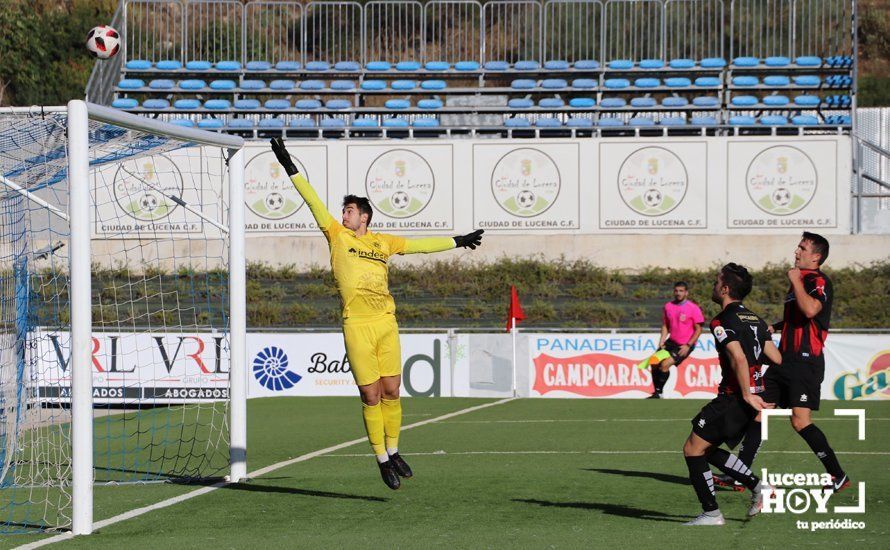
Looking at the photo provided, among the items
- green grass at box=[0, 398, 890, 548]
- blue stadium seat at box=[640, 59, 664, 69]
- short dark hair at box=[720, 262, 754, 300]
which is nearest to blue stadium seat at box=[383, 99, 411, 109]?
blue stadium seat at box=[640, 59, 664, 69]

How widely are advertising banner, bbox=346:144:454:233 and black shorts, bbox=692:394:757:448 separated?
2521 cm

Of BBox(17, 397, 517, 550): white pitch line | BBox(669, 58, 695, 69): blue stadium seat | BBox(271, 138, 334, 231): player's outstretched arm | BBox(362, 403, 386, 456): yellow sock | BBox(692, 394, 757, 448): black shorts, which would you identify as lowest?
BBox(17, 397, 517, 550): white pitch line

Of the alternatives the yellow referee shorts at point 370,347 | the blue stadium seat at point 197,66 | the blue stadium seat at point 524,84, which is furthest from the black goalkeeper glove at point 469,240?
the blue stadium seat at point 197,66

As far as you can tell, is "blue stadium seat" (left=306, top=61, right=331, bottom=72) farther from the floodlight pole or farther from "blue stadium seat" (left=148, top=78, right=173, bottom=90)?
the floodlight pole

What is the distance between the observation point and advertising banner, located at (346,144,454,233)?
32531 millimetres

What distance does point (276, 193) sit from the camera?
108 ft

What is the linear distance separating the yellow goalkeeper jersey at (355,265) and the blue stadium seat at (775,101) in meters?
26.6

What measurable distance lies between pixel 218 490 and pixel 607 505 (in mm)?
3183

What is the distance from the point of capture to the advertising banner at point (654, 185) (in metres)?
32.2

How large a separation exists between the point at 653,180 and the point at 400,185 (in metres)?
7.02

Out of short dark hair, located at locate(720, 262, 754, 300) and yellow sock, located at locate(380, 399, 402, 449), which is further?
yellow sock, located at locate(380, 399, 402, 449)

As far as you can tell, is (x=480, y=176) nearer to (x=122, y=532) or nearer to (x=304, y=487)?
(x=304, y=487)

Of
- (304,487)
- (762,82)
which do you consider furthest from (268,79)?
(304,487)

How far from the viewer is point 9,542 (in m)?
7.35
